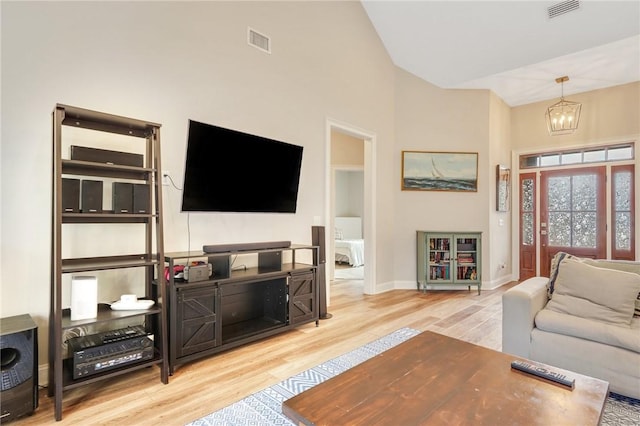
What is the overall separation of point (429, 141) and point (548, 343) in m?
3.92

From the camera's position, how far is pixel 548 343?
2.38 metres

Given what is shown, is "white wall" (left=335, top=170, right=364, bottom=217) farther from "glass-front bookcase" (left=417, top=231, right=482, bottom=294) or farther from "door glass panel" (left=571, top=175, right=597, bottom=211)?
"door glass panel" (left=571, top=175, right=597, bottom=211)

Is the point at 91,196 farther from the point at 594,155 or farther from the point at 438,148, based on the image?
the point at 594,155

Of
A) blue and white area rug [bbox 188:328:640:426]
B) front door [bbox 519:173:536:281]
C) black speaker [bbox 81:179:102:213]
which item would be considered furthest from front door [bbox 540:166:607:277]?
black speaker [bbox 81:179:102:213]

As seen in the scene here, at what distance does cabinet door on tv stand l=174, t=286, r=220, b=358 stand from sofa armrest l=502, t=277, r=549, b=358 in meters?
2.27

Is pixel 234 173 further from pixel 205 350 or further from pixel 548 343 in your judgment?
pixel 548 343

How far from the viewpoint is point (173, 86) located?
2988mm

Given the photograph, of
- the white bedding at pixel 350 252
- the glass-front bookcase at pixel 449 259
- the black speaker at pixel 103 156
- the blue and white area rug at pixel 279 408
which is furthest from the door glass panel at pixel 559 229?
the black speaker at pixel 103 156

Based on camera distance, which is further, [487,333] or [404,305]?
[404,305]

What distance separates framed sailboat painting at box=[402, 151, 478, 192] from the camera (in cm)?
565

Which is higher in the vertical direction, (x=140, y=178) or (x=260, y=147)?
(x=260, y=147)

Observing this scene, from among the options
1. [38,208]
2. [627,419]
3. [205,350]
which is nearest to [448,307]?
[627,419]

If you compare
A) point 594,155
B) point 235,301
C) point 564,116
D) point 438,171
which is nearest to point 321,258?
point 235,301

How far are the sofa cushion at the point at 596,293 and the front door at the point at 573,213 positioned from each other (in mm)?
3952
